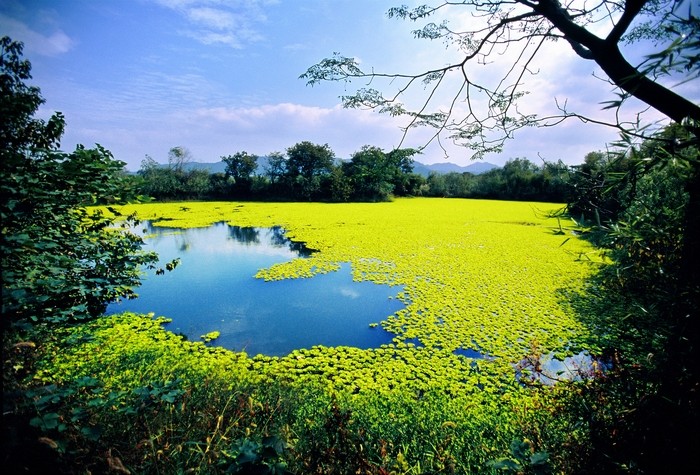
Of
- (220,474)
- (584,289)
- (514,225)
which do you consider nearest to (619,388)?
(220,474)

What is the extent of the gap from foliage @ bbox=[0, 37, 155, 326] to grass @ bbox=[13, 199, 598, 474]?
335mm

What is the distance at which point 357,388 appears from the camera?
316 cm

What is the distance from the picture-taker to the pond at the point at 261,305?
4.31 metres

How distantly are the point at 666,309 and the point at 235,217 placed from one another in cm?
1714

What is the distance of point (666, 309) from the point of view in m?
1.20

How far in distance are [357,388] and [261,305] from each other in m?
2.85

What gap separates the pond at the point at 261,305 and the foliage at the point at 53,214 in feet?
7.46

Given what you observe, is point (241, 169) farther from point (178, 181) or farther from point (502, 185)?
point (502, 185)

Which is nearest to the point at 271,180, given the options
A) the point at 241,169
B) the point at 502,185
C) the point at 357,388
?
the point at 241,169

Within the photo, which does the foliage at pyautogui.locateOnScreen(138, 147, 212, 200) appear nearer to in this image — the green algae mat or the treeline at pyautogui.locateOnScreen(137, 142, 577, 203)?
the treeline at pyautogui.locateOnScreen(137, 142, 577, 203)

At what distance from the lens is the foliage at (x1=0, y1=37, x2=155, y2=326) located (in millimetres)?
1441

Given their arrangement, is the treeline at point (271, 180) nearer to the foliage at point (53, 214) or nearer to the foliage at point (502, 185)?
the foliage at point (502, 185)

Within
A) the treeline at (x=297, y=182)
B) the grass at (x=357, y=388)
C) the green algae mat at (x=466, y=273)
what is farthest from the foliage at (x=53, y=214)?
the treeline at (x=297, y=182)

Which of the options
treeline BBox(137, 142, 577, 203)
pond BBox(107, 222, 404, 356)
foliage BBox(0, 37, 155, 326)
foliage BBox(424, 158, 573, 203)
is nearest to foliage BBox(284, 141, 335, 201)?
treeline BBox(137, 142, 577, 203)
